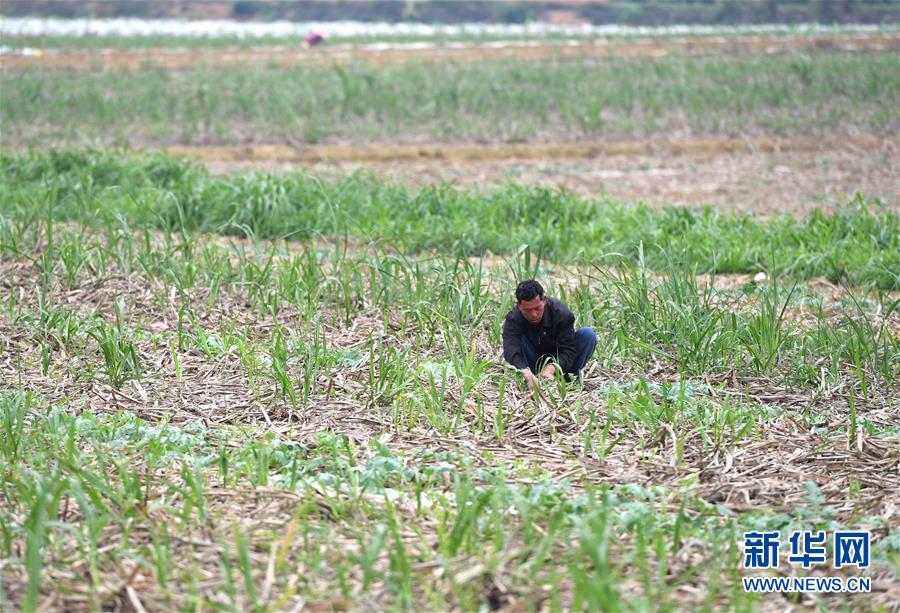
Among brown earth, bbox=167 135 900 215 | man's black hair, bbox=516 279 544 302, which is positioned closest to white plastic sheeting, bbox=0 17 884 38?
brown earth, bbox=167 135 900 215

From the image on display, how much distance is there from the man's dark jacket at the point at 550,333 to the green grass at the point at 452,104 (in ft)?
28.8

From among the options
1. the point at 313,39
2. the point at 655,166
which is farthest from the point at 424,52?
the point at 655,166

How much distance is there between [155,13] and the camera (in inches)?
1522

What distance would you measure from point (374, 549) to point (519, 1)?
37509 mm

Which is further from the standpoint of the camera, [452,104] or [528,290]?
[452,104]

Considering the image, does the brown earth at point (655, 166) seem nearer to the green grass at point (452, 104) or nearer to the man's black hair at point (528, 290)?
the green grass at point (452, 104)

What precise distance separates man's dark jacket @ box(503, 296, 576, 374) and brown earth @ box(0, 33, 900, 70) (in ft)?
46.3

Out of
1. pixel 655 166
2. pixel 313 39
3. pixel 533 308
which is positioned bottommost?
pixel 655 166

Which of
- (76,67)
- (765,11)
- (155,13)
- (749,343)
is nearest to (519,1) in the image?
(765,11)

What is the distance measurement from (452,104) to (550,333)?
9.83 metres

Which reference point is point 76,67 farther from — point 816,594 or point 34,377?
point 816,594

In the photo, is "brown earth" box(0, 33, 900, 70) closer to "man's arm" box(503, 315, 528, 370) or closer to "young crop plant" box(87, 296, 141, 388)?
"young crop plant" box(87, 296, 141, 388)

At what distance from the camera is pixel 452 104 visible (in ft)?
47.1

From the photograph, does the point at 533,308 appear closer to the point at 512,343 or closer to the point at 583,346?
the point at 512,343
